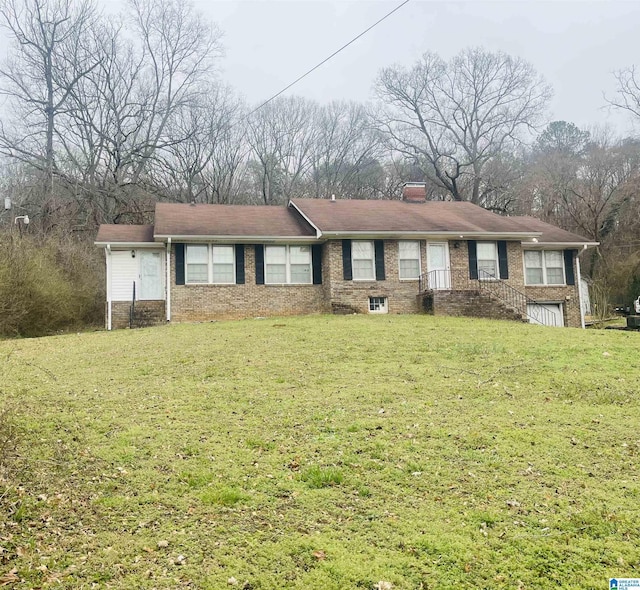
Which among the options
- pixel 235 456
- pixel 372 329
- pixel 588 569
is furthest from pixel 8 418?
pixel 372 329

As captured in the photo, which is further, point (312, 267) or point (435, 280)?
point (312, 267)

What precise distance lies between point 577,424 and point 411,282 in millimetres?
13009

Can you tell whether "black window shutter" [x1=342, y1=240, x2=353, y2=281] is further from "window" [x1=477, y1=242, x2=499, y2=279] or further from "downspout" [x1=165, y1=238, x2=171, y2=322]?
"downspout" [x1=165, y1=238, x2=171, y2=322]

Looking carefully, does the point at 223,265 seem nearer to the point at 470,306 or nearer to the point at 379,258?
the point at 379,258

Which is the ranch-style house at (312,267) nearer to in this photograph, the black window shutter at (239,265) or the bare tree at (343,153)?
the black window shutter at (239,265)

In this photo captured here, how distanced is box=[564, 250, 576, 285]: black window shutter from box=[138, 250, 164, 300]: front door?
15.1m

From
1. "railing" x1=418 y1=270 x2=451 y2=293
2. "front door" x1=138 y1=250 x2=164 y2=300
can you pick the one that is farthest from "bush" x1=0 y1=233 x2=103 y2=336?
"railing" x1=418 y1=270 x2=451 y2=293

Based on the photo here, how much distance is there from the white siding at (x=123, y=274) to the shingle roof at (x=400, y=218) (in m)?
6.27

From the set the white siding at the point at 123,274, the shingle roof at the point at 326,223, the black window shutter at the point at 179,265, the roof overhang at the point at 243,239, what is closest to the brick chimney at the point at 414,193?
the shingle roof at the point at 326,223

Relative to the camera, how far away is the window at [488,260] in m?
20.1

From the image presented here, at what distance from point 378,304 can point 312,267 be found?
8.57 ft

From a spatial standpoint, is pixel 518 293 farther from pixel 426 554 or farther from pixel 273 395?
pixel 426 554

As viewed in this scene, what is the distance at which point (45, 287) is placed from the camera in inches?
716

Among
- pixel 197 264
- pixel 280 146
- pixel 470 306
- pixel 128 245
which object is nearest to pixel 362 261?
pixel 470 306
